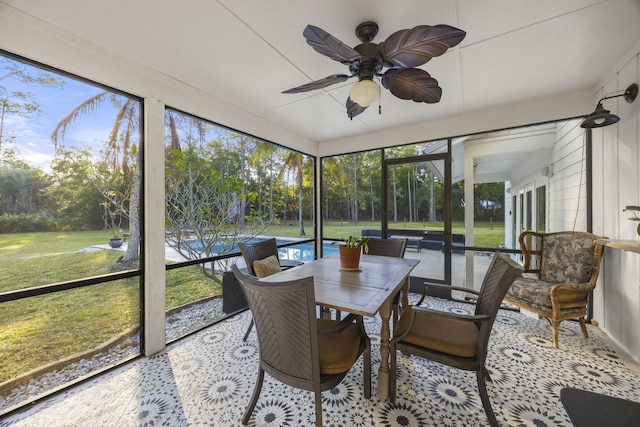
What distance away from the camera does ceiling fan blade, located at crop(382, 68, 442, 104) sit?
1.63 meters

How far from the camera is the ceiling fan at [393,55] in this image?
135 cm

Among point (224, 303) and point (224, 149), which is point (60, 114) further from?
point (224, 303)

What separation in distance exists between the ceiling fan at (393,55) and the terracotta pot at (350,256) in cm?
122

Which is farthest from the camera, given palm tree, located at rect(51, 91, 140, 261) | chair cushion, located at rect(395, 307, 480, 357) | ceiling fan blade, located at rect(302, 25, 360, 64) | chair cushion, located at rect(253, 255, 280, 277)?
chair cushion, located at rect(253, 255, 280, 277)

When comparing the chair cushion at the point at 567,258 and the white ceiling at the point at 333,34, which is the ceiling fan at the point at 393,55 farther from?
the chair cushion at the point at 567,258

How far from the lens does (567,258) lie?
8.79ft

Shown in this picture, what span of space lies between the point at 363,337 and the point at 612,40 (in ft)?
9.93

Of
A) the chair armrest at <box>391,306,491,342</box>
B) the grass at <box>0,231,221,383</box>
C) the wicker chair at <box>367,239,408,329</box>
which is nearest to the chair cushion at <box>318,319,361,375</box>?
the chair armrest at <box>391,306,491,342</box>

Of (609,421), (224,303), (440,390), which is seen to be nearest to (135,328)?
(224,303)

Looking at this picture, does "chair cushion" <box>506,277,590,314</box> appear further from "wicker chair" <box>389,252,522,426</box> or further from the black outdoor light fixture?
the black outdoor light fixture

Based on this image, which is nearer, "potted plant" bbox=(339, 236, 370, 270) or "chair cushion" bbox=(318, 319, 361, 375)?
"chair cushion" bbox=(318, 319, 361, 375)

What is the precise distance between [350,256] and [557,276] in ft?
8.06

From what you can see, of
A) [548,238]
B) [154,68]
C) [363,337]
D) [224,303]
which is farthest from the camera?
[224,303]

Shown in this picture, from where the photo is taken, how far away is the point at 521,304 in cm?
260
